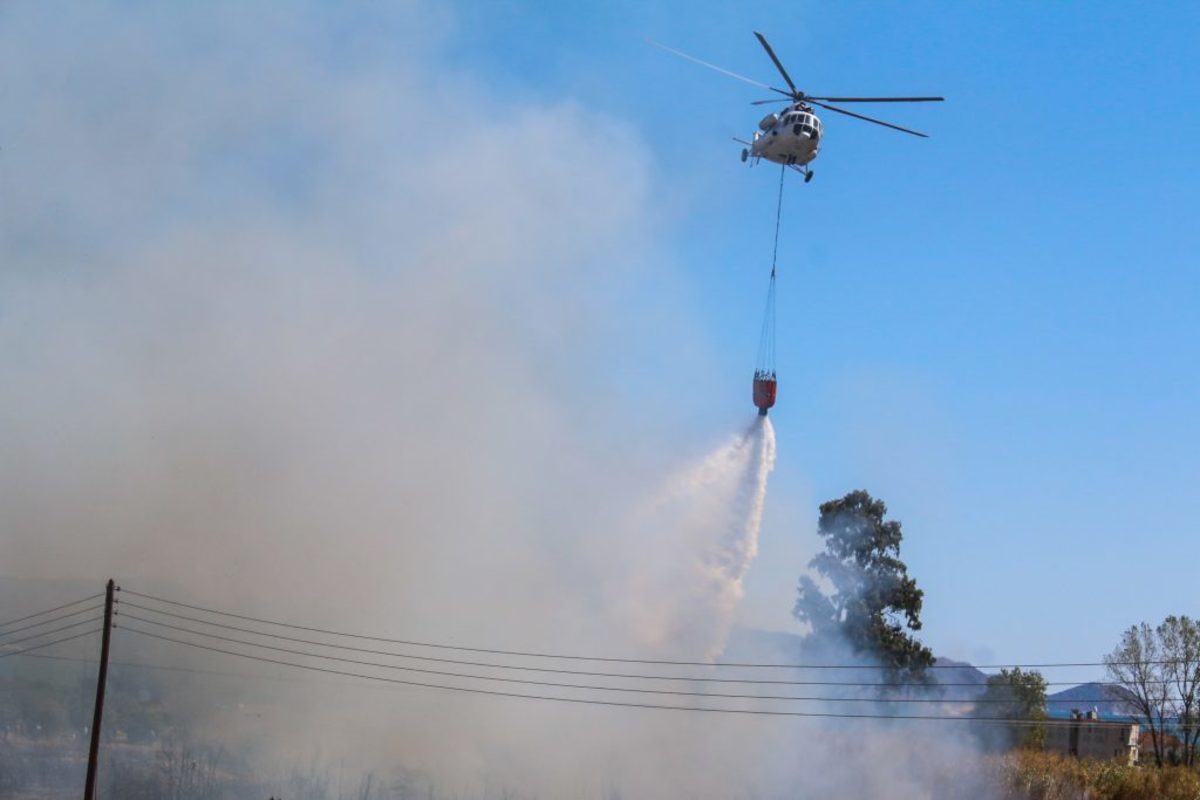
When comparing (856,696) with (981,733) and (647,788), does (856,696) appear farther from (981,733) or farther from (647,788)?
(647,788)

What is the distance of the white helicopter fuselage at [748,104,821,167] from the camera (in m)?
52.0

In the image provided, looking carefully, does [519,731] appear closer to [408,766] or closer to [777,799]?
[408,766]

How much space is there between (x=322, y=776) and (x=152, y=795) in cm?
863

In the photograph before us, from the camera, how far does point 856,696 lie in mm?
71188

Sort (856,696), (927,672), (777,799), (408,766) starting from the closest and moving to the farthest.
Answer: (777,799), (408,766), (856,696), (927,672)

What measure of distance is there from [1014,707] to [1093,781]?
27.0m

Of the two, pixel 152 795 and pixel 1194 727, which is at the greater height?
pixel 1194 727

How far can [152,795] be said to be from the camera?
66.1m

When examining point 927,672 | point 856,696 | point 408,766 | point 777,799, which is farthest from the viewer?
point 927,672

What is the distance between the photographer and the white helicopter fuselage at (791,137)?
Result: 52.0 meters

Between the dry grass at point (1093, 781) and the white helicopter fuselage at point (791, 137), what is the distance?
1163 inches

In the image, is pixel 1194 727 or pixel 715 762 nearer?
pixel 715 762

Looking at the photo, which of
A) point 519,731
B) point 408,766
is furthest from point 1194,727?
point 408,766

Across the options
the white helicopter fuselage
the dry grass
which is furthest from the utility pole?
the dry grass
